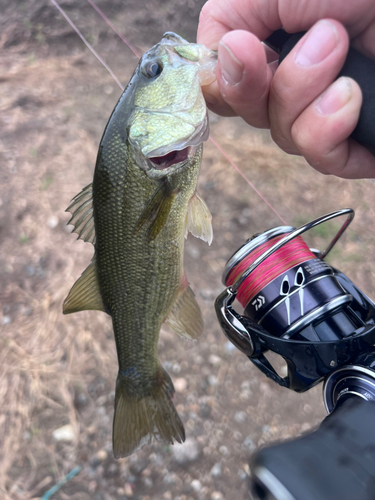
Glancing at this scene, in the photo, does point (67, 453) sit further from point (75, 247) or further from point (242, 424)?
point (75, 247)

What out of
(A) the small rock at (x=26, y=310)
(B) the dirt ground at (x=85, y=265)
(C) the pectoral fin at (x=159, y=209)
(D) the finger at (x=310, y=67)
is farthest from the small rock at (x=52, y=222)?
(D) the finger at (x=310, y=67)

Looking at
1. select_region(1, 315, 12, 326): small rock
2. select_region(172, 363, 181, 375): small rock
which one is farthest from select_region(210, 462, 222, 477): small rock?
select_region(1, 315, 12, 326): small rock

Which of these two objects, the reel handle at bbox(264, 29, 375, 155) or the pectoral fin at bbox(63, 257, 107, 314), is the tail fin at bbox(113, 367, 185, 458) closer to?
the pectoral fin at bbox(63, 257, 107, 314)

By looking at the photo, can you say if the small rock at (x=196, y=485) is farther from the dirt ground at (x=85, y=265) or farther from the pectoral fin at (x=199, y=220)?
the pectoral fin at (x=199, y=220)

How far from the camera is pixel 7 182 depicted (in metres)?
3.07

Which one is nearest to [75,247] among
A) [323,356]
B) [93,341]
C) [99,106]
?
[93,341]

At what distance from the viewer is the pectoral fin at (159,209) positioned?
1.29 m

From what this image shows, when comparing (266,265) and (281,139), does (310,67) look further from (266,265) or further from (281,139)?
(266,265)

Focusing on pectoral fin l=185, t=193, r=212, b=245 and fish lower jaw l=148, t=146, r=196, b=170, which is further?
pectoral fin l=185, t=193, r=212, b=245

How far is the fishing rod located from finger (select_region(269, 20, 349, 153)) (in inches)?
2.3

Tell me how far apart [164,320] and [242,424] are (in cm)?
117

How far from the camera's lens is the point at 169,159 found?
1283 millimetres

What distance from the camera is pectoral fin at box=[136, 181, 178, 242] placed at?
1.29 m

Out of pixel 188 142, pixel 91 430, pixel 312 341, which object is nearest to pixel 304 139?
pixel 188 142
